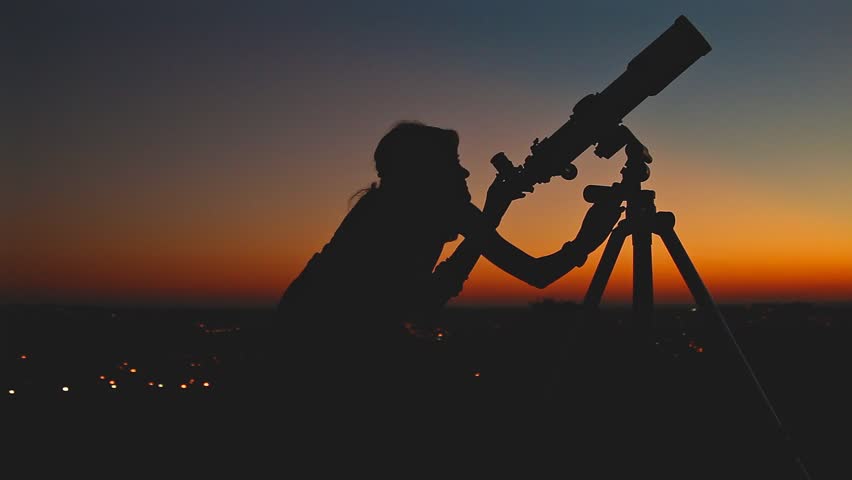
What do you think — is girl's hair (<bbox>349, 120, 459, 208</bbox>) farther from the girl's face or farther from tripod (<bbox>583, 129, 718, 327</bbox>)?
tripod (<bbox>583, 129, 718, 327</bbox>)

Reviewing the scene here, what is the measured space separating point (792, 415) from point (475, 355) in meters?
33.2

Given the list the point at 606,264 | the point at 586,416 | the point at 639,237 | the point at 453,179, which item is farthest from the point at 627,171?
the point at 586,416

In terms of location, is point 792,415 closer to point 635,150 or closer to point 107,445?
point 635,150

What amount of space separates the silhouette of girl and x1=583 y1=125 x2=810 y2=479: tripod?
16 centimetres

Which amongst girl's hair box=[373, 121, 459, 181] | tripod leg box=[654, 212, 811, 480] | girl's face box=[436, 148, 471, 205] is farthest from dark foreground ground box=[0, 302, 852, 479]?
girl's hair box=[373, 121, 459, 181]

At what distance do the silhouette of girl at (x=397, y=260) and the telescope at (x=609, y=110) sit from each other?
1.30ft

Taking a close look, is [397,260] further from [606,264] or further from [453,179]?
[606,264]

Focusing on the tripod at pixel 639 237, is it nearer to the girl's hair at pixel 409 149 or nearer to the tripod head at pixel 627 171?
the tripod head at pixel 627 171

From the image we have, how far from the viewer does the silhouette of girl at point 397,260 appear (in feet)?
8.89

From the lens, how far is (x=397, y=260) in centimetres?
278

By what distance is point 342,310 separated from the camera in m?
2.71

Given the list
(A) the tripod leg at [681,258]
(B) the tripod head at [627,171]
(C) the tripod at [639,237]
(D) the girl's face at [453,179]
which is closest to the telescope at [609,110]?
(B) the tripod head at [627,171]

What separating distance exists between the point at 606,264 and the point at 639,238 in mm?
232

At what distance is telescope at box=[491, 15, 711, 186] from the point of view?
3277mm
